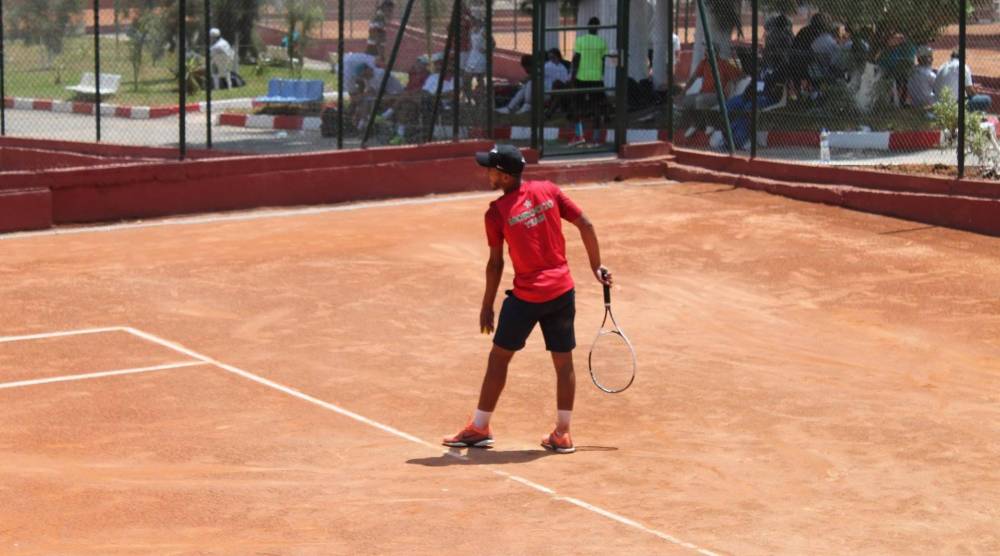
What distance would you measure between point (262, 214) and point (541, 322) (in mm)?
10457

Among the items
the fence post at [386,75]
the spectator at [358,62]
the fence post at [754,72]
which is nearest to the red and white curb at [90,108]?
the spectator at [358,62]

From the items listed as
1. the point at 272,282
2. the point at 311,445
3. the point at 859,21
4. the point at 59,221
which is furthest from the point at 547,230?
the point at 859,21

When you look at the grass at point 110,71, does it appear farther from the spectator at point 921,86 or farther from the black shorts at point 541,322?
the black shorts at point 541,322

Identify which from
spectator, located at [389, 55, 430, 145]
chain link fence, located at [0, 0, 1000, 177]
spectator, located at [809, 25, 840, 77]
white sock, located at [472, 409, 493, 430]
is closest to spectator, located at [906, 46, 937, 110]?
chain link fence, located at [0, 0, 1000, 177]

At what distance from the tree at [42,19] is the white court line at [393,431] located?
13.0 metres

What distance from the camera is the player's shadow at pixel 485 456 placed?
9594mm

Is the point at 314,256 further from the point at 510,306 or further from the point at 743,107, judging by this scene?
the point at 743,107

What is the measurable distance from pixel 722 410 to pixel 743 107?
13734 millimetres

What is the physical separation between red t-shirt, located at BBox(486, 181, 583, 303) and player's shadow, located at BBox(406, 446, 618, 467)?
0.94m

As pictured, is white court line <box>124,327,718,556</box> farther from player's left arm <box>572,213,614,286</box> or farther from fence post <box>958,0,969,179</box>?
fence post <box>958,0,969,179</box>

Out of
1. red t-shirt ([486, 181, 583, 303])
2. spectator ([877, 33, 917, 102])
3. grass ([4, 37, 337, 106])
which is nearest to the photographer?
red t-shirt ([486, 181, 583, 303])

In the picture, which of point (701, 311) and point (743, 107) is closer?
point (701, 311)

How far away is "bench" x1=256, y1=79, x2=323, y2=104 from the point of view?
95.7 feet

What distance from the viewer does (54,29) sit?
25469mm
